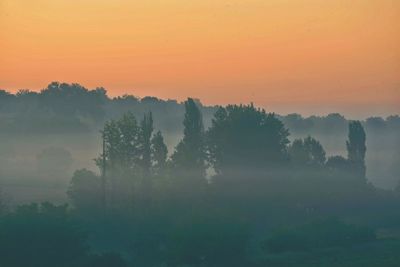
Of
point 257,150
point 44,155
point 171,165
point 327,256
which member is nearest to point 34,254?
point 327,256

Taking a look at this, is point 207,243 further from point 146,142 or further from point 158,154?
point 146,142

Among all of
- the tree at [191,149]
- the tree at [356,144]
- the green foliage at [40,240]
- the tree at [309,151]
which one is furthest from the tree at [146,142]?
the tree at [356,144]

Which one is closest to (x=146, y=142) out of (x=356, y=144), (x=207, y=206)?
(x=207, y=206)

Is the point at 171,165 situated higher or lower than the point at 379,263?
higher

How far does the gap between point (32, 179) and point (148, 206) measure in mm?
64541

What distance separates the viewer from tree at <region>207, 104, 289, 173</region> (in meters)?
105

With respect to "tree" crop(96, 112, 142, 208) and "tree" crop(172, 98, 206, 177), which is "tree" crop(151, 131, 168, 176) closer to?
"tree" crop(172, 98, 206, 177)

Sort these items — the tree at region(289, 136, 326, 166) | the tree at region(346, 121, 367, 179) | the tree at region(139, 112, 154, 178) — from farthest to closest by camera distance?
the tree at region(346, 121, 367, 179), the tree at region(289, 136, 326, 166), the tree at region(139, 112, 154, 178)

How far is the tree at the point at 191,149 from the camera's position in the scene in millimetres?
100094

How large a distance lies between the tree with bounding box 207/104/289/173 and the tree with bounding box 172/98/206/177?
2.12 meters

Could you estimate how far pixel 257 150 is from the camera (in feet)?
353

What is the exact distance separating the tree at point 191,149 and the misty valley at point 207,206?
0.19 metres

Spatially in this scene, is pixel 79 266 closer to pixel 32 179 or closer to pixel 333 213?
pixel 333 213

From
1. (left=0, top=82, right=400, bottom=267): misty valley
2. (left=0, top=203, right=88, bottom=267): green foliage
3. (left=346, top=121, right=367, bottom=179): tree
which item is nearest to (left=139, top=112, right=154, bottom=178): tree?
(left=0, top=82, right=400, bottom=267): misty valley
